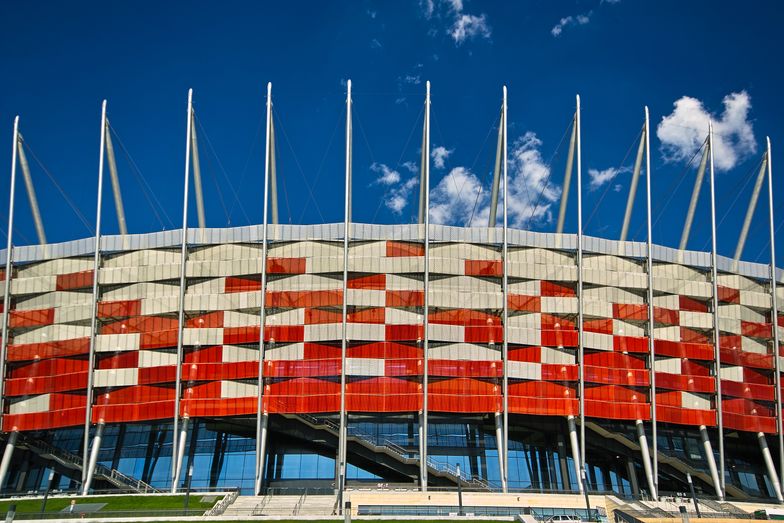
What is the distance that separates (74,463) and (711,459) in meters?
65.8

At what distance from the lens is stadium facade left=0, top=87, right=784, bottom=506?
323 ft

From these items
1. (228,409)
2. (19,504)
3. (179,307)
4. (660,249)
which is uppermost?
(660,249)

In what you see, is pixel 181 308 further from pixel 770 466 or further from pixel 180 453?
pixel 770 466

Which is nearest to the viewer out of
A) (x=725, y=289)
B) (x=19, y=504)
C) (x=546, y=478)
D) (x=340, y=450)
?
(x=19, y=504)

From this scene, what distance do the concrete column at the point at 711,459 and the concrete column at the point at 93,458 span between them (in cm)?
6214

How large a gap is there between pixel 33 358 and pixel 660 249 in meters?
67.7

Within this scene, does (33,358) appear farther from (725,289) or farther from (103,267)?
(725,289)

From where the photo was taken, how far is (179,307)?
99.8m

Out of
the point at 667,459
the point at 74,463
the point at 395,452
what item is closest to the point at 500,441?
the point at 395,452

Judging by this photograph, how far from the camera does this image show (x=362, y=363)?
9875 centimetres

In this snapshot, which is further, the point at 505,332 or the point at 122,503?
the point at 505,332

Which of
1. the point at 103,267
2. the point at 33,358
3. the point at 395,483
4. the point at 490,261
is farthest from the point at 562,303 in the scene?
the point at 33,358

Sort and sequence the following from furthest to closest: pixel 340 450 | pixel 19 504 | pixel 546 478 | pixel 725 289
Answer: pixel 725 289 < pixel 546 478 < pixel 340 450 < pixel 19 504

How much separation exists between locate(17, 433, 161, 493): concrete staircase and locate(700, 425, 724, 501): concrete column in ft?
185
